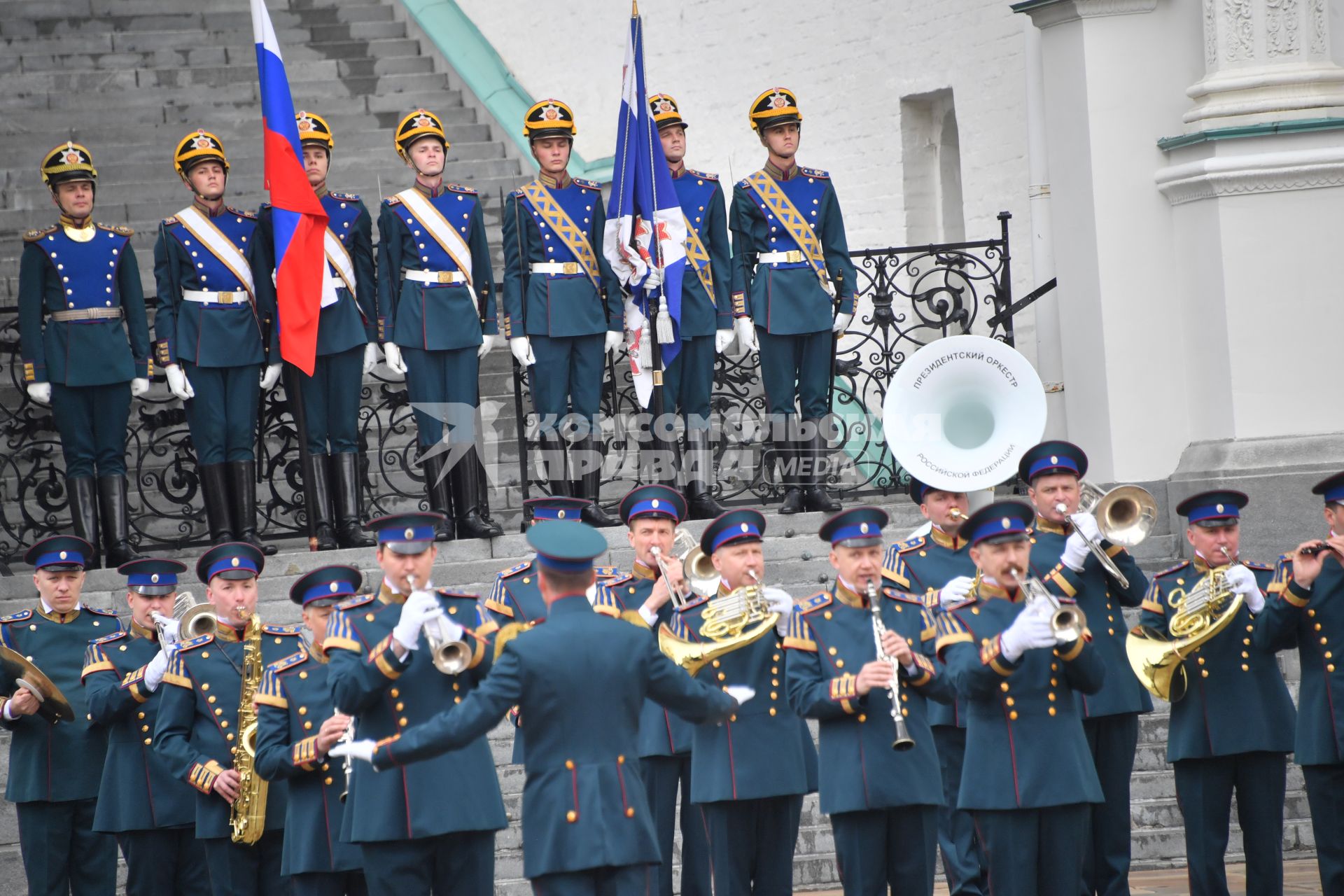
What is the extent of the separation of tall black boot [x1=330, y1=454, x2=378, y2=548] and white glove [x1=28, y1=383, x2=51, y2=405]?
4.88 feet

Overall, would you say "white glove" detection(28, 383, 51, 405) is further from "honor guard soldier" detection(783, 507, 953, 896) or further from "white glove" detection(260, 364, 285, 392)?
"honor guard soldier" detection(783, 507, 953, 896)

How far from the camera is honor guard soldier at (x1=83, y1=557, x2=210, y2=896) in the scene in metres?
7.35

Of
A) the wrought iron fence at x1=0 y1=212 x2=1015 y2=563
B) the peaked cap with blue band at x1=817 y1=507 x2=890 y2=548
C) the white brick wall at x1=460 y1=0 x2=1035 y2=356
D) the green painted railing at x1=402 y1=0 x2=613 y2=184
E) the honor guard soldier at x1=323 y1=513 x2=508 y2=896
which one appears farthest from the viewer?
the green painted railing at x1=402 y1=0 x2=613 y2=184

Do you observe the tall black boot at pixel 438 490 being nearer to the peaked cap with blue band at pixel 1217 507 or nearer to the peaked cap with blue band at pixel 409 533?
the peaked cap with blue band at pixel 409 533

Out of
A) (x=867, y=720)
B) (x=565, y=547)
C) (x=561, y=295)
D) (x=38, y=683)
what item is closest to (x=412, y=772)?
(x=565, y=547)

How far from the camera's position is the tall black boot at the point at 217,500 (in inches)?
390

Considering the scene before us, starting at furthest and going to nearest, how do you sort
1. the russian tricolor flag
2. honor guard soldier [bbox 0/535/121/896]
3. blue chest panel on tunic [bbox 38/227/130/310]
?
blue chest panel on tunic [bbox 38/227/130/310], the russian tricolor flag, honor guard soldier [bbox 0/535/121/896]

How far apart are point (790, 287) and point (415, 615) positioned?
5030mm

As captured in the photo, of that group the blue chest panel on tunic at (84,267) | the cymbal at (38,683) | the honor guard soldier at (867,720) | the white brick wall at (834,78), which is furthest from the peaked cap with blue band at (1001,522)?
the white brick wall at (834,78)

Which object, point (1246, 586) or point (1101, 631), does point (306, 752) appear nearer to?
point (1101, 631)

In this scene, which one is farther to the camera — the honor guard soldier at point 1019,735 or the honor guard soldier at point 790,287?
the honor guard soldier at point 790,287

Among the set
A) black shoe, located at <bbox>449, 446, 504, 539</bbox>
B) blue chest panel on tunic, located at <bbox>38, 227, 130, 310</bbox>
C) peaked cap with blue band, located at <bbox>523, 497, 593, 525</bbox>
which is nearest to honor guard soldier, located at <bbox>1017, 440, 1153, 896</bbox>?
peaked cap with blue band, located at <bbox>523, 497, 593, 525</bbox>

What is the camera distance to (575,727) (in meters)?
5.48

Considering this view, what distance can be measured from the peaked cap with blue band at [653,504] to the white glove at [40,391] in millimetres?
3803
